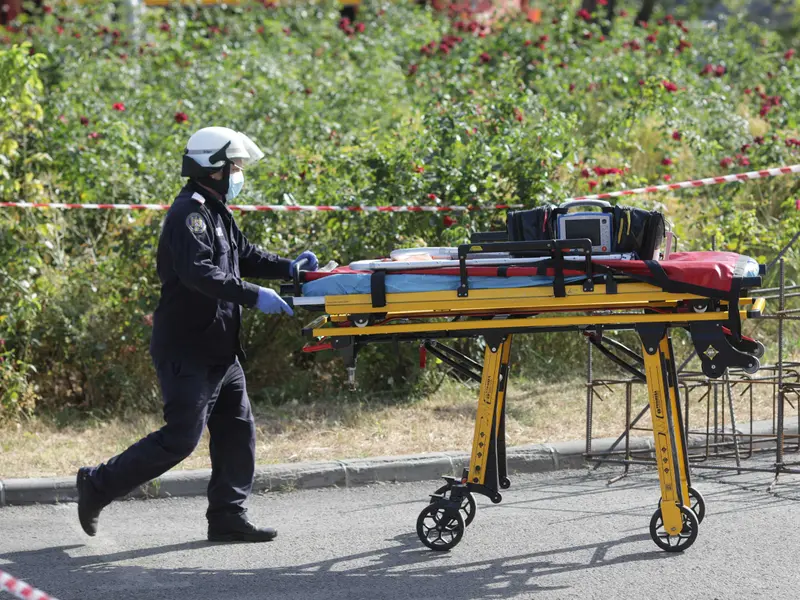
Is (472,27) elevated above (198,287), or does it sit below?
above

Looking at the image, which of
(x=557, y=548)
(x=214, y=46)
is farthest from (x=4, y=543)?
(x=214, y=46)

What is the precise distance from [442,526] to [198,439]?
3.90ft

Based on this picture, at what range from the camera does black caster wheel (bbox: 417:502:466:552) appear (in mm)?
5488

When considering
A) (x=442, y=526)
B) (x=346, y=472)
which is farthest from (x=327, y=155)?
(x=442, y=526)

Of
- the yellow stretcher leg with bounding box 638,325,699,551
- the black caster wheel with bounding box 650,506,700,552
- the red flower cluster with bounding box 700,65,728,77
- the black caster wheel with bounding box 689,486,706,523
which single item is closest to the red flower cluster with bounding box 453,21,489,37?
the red flower cluster with bounding box 700,65,728,77

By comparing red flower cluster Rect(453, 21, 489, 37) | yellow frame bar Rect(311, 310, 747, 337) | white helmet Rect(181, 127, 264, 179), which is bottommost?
yellow frame bar Rect(311, 310, 747, 337)

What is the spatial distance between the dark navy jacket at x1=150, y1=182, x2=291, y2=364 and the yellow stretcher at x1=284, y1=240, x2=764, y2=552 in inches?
13.1

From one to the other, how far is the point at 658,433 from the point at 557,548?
728 mm

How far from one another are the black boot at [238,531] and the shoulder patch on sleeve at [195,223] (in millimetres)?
1414

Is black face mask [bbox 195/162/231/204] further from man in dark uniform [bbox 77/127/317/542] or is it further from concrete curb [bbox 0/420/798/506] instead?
concrete curb [bbox 0/420/798/506]

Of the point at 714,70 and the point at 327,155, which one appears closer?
the point at 327,155

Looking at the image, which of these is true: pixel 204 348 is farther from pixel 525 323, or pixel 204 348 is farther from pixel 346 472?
pixel 346 472

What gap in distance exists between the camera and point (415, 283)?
508 centimetres

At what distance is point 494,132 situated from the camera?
9.34m
